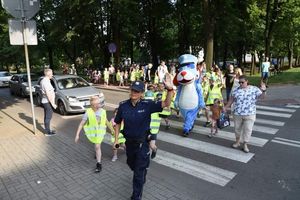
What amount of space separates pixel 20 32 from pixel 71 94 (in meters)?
4.01

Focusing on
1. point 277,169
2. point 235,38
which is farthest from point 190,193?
point 235,38

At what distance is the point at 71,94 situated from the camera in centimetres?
1177

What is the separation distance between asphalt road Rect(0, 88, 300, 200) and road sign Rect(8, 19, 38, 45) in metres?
2.90

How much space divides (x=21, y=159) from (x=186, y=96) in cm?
416

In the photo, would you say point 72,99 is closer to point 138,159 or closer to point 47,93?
point 47,93

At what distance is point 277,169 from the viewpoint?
5.64 meters

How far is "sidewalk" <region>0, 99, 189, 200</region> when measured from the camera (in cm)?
490

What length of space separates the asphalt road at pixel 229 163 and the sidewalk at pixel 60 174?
39 centimetres

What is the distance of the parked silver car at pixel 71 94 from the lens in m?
11.6

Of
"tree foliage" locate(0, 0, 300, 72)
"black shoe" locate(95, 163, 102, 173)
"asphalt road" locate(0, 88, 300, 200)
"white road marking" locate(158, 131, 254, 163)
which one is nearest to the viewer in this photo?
"asphalt road" locate(0, 88, 300, 200)

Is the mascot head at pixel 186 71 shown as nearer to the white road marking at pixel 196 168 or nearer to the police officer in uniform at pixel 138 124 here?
the white road marking at pixel 196 168

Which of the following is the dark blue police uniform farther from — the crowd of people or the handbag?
the handbag

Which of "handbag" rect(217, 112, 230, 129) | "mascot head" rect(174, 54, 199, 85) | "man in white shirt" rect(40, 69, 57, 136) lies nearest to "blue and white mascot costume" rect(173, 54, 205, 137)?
"mascot head" rect(174, 54, 199, 85)

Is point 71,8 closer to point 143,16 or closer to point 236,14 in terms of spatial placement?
point 143,16
